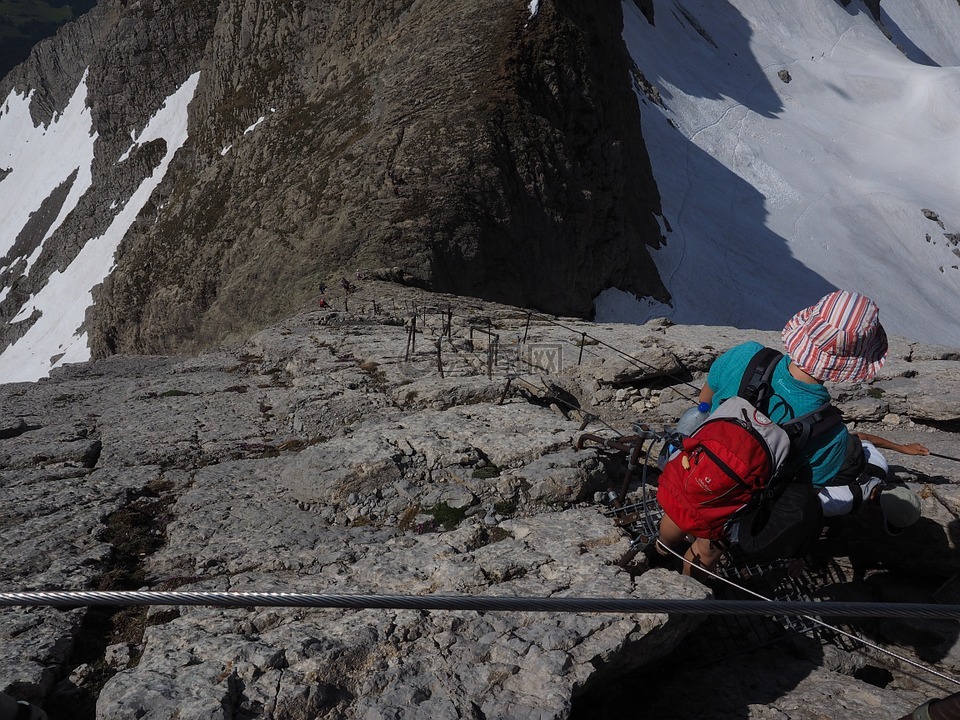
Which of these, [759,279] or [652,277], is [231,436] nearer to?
[652,277]

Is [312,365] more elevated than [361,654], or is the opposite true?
[312,365]

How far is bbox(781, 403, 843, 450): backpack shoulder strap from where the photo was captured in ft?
14.3

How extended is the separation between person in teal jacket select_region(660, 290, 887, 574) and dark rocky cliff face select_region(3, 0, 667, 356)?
21518 millimetres

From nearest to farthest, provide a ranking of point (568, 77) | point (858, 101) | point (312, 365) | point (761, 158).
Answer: point (312, 365) → point (568, 77) → point (761, 158) → point (858, 101)

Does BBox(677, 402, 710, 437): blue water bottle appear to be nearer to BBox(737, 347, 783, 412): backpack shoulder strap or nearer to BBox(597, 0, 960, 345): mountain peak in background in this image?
BBox(737, 347, 783, 412): backpack shoulder strap

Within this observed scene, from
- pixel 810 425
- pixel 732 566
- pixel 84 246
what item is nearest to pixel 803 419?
pixel 810 425

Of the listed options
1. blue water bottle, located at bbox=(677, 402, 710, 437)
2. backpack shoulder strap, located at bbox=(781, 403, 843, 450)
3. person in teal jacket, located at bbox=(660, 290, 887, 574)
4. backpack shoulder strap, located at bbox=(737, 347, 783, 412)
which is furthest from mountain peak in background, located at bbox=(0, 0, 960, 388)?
backpack shoulder strap, located at bbox=(781, 403, 843, 450)

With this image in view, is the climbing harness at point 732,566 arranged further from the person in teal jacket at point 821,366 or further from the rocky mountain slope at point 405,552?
the person in teal jacket at point 821,366

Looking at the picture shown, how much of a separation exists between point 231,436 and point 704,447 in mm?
7306

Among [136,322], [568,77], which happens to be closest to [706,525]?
[568,77]

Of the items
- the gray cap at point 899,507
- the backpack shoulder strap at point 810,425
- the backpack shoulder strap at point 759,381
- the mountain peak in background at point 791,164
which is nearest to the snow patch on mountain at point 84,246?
the mountain peak in background at point 791,164

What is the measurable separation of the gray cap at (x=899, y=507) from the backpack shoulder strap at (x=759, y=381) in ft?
5.87

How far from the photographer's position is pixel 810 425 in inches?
178

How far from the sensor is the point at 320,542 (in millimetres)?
5902
